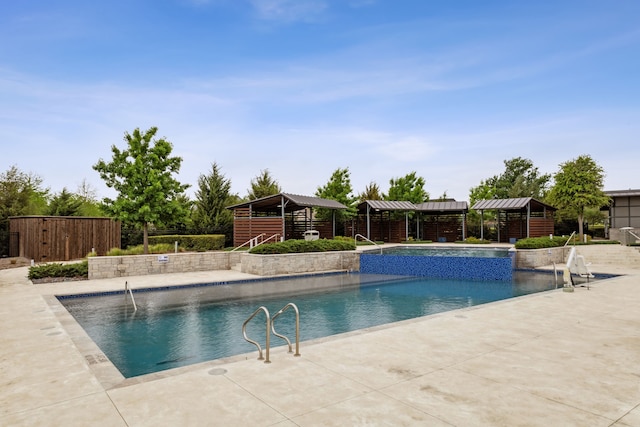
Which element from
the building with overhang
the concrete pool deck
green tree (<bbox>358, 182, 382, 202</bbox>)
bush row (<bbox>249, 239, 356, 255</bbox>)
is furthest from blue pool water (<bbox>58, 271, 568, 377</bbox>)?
green tree (<bbox>358, 182, 382, 202</bbox>)

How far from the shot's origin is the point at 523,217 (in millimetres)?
32875

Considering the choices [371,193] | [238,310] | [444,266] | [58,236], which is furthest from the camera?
[371,193]

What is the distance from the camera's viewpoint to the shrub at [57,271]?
1459cm

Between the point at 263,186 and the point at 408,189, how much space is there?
14.6m

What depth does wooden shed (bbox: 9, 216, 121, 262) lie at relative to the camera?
20.3m

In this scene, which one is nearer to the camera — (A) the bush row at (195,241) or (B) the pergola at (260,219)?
(B) the pergola at (260,219)

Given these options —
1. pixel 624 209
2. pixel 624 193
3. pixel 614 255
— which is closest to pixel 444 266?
pixel 614 255

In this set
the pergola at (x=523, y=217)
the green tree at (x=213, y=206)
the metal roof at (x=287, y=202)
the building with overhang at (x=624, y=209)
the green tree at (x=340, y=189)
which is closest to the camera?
the metal roof at (x=287, y=202)

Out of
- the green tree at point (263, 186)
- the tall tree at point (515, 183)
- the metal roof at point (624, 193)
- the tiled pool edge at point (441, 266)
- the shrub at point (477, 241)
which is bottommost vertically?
the tiled pool edge at point (441, 266)

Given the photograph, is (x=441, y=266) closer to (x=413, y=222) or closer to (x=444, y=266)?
(x=444, y=266)

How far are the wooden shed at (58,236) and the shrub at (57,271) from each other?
633 centimetres

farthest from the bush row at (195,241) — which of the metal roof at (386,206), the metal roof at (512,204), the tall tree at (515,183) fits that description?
the tall tree at (515,183)

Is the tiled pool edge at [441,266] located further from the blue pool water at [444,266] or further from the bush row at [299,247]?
the bush row at [299,247]

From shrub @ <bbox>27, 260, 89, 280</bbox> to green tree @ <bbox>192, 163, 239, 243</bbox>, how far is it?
39.8ft
